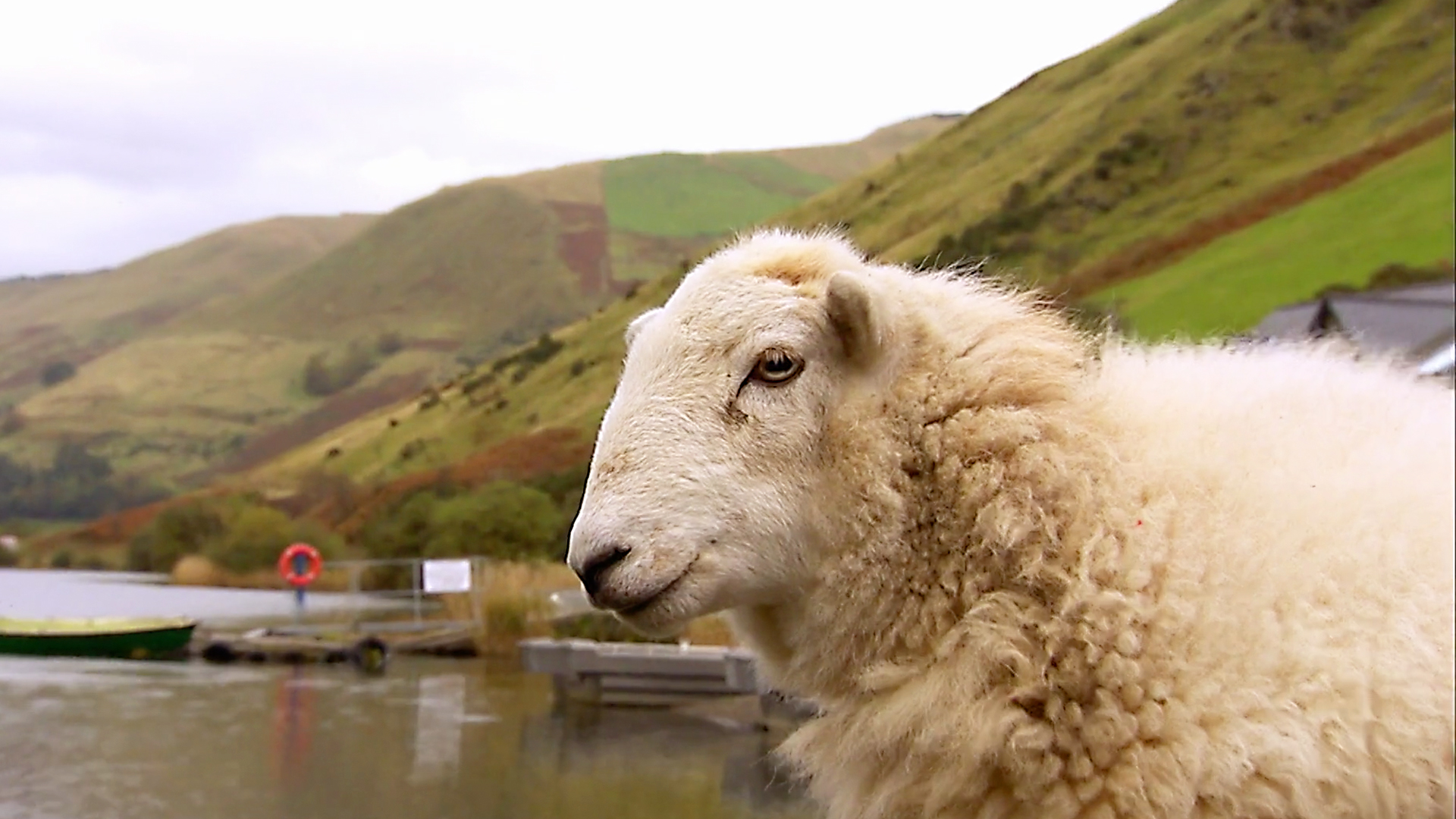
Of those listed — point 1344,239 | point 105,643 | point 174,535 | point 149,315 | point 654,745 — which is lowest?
point 654,745

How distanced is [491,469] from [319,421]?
3.74m

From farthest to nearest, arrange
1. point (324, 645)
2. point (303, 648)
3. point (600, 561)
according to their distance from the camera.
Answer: point (324, 645) < point (303, 648) < point (600, 561)

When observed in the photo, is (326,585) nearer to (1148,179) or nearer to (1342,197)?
(1148,179)

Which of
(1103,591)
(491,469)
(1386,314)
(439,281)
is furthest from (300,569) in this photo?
(439,281)

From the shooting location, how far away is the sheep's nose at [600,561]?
9.32 feet

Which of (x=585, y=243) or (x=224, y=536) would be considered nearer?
(x=224, y=536)

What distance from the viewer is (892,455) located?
3.09 m

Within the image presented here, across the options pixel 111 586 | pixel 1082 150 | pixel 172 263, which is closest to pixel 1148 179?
pixel 1082 150

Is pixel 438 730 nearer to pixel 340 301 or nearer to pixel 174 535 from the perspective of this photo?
pixel 174 535

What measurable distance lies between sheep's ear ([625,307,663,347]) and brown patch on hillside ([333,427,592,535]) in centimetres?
768

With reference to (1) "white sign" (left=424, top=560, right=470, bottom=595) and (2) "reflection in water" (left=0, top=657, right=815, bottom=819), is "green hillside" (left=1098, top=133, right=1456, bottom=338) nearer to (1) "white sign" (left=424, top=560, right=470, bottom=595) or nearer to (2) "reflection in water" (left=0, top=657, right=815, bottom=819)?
(1) "white sign" (left=424, top=560, right=470, bottom=595)

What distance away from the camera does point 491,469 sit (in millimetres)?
19172

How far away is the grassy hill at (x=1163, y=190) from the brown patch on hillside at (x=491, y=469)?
0.24m

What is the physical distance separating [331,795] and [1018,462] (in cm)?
376
